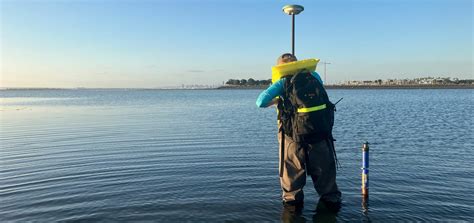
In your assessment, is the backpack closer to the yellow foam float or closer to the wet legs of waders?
the yellow foam float

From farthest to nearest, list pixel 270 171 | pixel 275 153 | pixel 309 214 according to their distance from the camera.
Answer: pixel 275 153
pixel 270 171
pixel 309 214

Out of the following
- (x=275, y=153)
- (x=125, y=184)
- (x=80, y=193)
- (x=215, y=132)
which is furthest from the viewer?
(x=215, y=132)

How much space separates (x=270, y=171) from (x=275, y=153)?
2.90 m

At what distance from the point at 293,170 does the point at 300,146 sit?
0.48 metres

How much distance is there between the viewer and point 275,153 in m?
13.9

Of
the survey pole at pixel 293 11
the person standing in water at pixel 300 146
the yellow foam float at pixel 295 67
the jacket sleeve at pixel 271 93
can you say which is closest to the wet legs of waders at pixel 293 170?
the person standing in water at pixel 300 146

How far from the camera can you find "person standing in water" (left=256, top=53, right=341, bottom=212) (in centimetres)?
668

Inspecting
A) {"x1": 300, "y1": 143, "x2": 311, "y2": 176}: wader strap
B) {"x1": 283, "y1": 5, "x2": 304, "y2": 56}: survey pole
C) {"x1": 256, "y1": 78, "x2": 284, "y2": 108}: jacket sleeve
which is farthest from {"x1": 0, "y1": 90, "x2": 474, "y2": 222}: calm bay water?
{"x1": 283, "y1": 5, "x2": 304, "y2": 56}: survey pole

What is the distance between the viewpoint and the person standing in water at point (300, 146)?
263 inches

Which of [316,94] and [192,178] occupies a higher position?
[316,94]

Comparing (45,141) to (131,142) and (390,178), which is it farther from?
(390,178)

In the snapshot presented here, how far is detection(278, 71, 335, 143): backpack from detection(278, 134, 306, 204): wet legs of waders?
0.76ft

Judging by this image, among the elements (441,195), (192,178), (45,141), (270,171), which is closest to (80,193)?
(192,178)

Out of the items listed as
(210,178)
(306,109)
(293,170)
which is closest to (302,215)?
(293,170)
